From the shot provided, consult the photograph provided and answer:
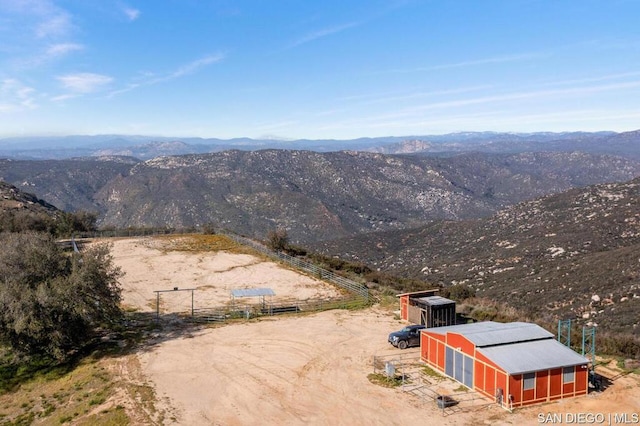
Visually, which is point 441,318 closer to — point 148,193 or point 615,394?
point 615,394

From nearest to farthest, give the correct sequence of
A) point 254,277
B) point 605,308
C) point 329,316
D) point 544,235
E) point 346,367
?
point 346,367
point 329,316
point 605,308
point 254,277
point 544,235

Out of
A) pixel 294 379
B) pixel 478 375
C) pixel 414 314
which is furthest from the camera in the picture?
pixel 414 314

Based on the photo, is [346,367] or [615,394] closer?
[615,394]

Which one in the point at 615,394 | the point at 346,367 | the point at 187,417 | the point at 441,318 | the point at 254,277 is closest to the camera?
the point at 187,417

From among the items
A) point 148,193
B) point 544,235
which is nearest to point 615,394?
point 544,235

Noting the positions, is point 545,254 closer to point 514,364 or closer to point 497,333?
point 497,333

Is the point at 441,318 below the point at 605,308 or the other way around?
the other way around

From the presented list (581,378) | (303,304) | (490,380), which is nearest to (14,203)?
(303,304)
